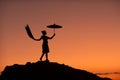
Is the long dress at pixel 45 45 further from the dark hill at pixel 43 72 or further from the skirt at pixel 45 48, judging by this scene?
the dark hill at pixel 43 72

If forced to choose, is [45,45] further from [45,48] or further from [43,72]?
[43,72]

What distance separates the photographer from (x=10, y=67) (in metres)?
27.7

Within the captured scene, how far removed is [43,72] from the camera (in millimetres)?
25109

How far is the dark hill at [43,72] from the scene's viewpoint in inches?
976

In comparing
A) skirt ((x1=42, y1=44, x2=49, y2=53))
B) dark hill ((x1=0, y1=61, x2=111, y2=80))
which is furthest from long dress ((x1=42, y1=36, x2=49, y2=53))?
dark hill ((x1=0, y1=61, x2=111, y2=80))

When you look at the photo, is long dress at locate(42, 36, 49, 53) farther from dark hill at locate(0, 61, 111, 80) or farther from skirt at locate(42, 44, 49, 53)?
dark hill at locate(0, 61, 111, 80)

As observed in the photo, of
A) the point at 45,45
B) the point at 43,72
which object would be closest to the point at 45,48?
the point at 45,45

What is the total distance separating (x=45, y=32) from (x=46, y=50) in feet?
5.19

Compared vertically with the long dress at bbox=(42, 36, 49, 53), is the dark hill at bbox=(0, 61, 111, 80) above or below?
below

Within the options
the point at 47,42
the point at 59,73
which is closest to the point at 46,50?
the point at 47,42

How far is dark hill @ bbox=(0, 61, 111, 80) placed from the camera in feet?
81.3

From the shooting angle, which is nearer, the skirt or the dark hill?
the dark hill

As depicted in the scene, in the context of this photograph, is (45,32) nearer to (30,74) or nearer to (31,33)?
(31,33)

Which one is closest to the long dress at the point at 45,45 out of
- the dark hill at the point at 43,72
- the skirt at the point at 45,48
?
the skirt at the point at 45,48
